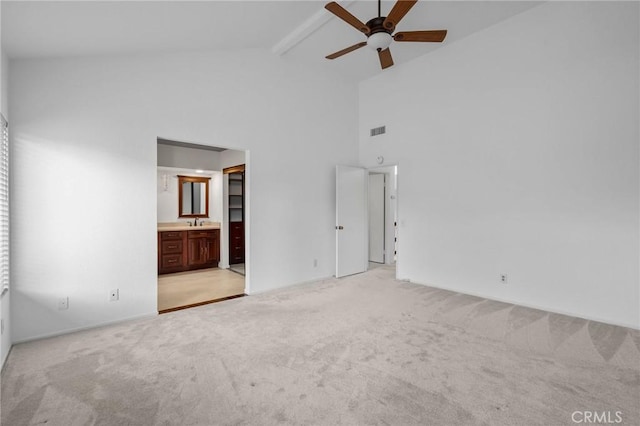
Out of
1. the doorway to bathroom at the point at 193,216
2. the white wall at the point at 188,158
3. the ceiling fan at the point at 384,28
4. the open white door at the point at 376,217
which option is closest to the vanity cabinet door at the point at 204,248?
the doorway to bathroom at the point at 193,216

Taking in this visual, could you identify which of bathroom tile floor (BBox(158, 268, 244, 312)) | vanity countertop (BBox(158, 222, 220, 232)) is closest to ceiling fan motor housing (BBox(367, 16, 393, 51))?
bathroom tile floor (BBox(158, 268, 244, 312))

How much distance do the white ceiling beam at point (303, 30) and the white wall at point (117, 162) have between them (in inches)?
10.0

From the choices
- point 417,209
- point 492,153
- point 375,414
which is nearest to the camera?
point 375,414

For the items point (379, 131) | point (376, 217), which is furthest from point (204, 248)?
point (379, 131)

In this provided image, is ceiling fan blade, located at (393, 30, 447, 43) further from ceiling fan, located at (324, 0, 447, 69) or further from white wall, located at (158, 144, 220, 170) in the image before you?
white wall, located at (158, 144, 220, 170)

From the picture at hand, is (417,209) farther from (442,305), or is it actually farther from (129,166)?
(129,166)

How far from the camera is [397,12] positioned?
255 cm

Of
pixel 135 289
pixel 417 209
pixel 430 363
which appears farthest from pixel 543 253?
pixel 135 289

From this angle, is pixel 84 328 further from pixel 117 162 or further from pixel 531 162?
pixel 531 162

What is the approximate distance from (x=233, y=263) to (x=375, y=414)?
5139 millimetres

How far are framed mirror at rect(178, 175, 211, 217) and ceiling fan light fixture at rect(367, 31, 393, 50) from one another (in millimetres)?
4979

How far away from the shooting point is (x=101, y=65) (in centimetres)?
319

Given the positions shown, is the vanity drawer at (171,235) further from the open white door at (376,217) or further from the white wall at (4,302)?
the open white door at (376,217)

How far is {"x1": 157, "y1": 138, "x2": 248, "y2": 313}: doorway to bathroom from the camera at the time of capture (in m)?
5.69
